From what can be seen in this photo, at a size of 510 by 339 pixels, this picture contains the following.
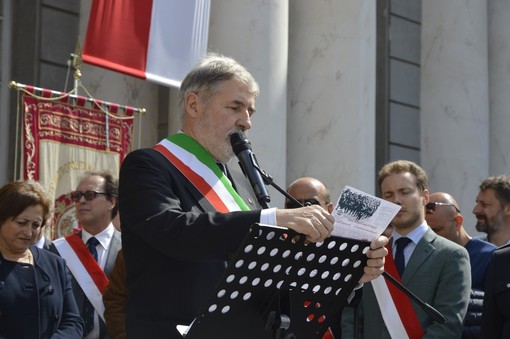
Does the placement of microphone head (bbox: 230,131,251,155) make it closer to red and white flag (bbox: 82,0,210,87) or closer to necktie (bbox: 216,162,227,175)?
necktie (bbox: 216,162,227,175)

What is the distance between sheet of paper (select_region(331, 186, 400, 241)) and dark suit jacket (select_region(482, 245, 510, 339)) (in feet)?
6.19

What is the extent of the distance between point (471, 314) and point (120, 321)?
7.63ft

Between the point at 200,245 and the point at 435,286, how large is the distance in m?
2.82

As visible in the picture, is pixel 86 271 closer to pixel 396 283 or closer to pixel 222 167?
pixel 222 167

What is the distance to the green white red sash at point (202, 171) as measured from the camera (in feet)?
15.2

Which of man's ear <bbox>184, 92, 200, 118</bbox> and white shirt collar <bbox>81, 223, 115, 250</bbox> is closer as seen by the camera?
man's ear <bbox>184, 92, 200, 118</bbox>

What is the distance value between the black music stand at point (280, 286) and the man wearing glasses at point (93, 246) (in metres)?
3.33

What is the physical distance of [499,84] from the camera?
14547 mm

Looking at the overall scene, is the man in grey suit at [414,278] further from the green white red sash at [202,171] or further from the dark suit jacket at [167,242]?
the dark suit jacket at [167,242]

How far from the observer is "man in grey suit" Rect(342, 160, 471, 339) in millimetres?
6426

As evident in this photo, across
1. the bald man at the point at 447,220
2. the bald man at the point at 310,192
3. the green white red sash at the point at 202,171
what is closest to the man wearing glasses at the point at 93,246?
the bald man at the point at 310,192

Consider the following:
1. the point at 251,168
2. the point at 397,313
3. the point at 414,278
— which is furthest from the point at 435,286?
the point at 251,168

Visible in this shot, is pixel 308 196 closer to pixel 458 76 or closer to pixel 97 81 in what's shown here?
pixel 97 81

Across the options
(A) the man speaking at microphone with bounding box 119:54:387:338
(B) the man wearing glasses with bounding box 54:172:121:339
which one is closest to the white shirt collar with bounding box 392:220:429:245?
(A) the man speaking at microphone with bounding box 119:54:387:338
